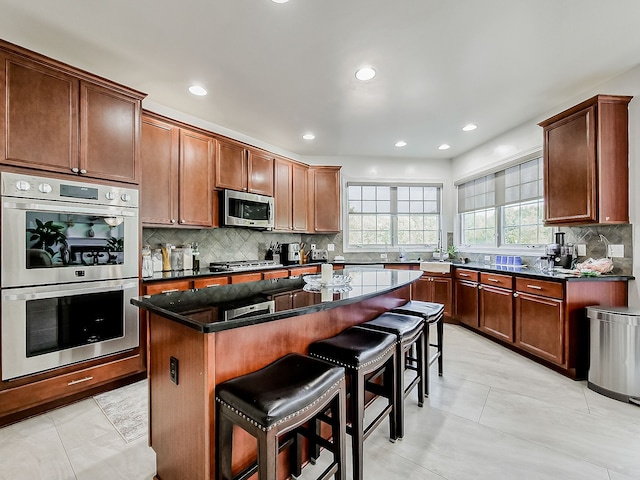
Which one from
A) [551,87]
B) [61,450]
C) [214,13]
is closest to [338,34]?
[214,13]

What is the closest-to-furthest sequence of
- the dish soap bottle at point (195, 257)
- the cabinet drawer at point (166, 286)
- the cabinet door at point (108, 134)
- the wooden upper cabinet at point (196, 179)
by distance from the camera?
the cabinet door at point (108, 134) → the cabinet drawer at point (166, 286) → the wooden upper cabinet at point (196, 179) → the dish soap bottle at point (195, 257)

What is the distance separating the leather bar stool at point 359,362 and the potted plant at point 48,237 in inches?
79.7

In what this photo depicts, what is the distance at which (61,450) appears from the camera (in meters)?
1.82

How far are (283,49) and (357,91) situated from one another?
0.97m

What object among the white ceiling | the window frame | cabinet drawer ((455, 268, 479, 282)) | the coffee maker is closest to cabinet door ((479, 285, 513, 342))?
cabinet drawer ((455, 268, 479, 282))

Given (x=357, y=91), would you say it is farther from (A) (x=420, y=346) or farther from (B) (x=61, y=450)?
(B) (x=61, y=450)

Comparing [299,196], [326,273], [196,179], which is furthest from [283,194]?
[326,273]

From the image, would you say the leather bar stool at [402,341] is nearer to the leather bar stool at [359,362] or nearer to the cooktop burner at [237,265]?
the leather bar stool at [359,362]

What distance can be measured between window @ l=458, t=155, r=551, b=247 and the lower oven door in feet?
15.4

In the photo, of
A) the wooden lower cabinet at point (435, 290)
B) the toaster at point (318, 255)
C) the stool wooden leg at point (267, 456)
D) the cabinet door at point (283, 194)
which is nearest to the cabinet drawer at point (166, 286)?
the cabinet door at point (283, 194)

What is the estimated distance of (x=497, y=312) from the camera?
3666mm

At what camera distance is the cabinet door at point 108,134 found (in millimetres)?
2383

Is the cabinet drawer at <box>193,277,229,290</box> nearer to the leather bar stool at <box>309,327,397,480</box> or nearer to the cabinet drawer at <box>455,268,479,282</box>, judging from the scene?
the leather bar stool at <box>309,327,397,480</box>

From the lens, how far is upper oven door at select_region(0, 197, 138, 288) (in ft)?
6.71
